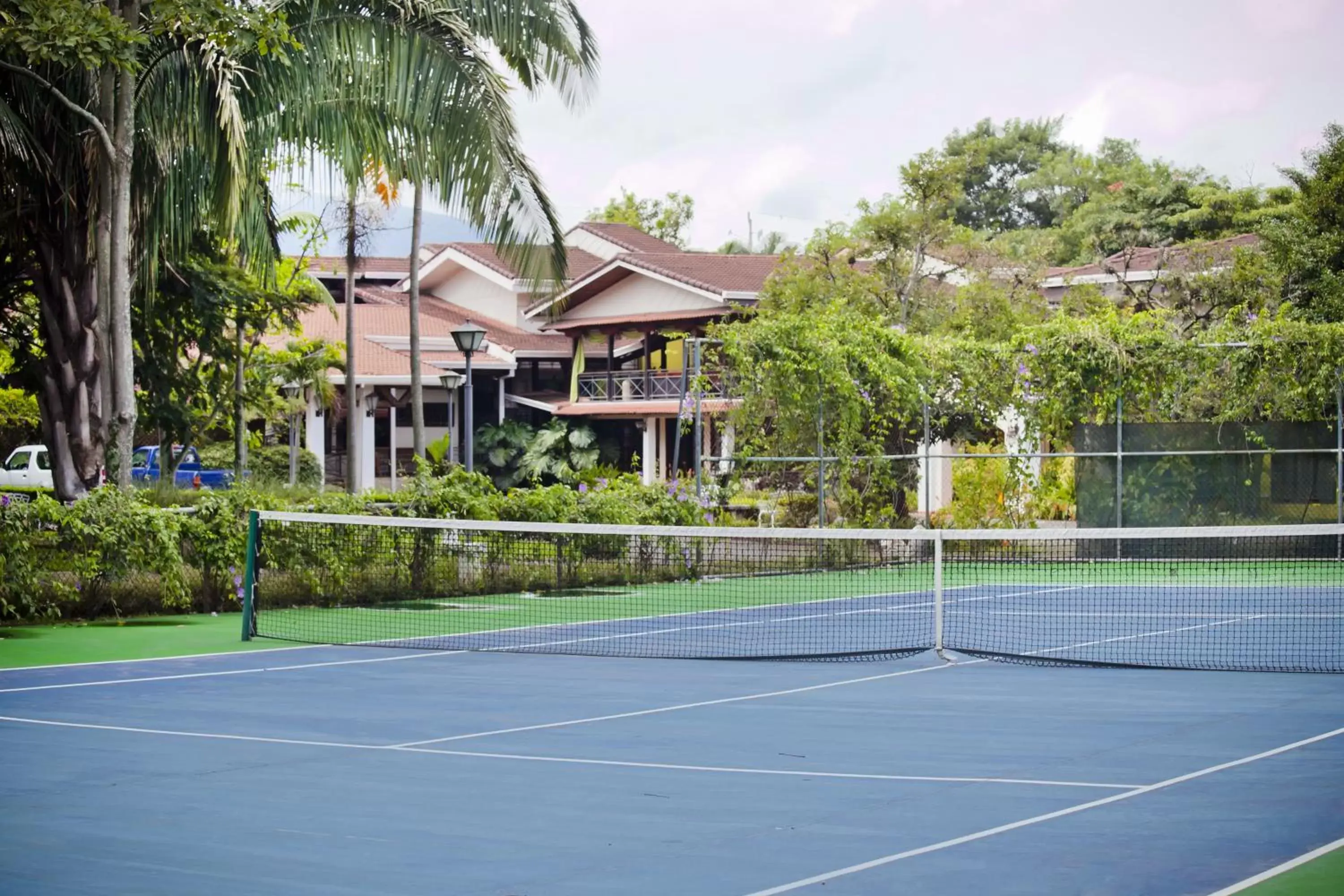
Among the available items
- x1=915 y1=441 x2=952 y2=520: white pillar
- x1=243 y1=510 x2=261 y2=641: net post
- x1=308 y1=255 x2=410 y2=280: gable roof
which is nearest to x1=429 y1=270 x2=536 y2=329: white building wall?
x1=308 y1=255 x2=410 y2=280: gable roof

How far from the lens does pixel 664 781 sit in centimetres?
752

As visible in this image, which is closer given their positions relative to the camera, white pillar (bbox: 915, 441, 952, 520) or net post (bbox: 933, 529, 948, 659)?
net post (bbox: 933, 529, 948, 659)

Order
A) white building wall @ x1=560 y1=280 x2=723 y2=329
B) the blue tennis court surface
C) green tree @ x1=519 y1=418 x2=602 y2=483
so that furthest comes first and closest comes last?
green tree @ x1=519 y1=418 x2=602 y2=483
white building wall @ x1=560 y1=280 x2=723 y2=329
the blue tennis court surface

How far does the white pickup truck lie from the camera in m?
40.6

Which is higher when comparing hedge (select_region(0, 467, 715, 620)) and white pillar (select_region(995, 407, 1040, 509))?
white pillar (select_region(995, 407, 1040, 509))

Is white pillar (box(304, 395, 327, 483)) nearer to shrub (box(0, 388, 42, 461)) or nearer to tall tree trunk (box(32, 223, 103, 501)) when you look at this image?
shrub (box(0, 388, 42, 461))

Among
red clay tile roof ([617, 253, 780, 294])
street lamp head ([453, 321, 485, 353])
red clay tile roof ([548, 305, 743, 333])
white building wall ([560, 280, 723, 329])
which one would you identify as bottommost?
street lamp head ([453, 321, 485, 353])

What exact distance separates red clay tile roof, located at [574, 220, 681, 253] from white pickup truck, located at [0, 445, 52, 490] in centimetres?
1668

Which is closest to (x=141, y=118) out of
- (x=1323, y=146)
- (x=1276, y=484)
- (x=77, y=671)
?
(x=77, y=671)

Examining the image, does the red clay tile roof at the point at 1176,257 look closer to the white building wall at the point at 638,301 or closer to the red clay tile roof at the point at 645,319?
the red clay tile roof at the point at 645,319

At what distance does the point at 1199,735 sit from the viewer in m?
8.70

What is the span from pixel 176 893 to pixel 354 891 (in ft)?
1.94

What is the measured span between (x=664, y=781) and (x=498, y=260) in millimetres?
39856

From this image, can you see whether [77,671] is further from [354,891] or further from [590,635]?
[354,891]
